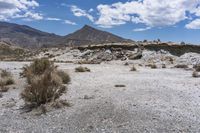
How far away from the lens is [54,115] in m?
11.5

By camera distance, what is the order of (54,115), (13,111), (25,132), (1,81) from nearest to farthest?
(25,132) < (54,115) < (13,111) < (1,81)

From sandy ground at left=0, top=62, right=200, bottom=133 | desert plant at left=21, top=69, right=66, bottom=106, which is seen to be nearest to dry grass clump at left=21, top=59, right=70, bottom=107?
desert plant at left=21, top=69, right=66, bottom=106

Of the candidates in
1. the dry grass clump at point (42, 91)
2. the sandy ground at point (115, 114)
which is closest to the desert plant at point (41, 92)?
the dry grass clump at point (42, 91)

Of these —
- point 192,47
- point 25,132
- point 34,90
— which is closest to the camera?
A: point 25,132

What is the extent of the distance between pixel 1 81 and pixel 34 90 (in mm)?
5998

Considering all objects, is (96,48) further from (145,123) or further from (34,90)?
(145,123)

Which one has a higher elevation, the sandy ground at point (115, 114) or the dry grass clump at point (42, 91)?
the dry grass clump at point (42, 91)

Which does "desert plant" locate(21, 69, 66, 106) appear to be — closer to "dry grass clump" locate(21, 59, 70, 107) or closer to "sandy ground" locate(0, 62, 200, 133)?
"dry grass clump" locate(21, 59, 70, 107)

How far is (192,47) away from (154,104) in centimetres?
3467

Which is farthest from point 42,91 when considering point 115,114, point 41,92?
point 115,114

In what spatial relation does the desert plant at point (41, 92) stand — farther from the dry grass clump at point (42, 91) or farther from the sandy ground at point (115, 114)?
the sandy ground at point (115, 114)

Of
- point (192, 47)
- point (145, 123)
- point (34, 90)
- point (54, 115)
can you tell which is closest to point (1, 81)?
point (34, 90)

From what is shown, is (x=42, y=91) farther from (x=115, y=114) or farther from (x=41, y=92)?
(x=115, y=114)

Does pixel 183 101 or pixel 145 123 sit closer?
pixel 145 123
